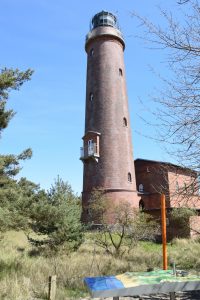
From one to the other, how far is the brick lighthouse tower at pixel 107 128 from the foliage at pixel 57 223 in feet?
32.6

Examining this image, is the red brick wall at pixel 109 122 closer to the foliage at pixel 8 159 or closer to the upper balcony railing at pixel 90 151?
the upper balcony railing at pixel 90 151

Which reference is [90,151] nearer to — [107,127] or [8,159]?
[107,127]

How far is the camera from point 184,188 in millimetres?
5875

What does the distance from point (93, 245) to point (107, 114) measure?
1230cm

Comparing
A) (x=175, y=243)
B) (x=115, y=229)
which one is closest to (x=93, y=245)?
(x=115, y=229)

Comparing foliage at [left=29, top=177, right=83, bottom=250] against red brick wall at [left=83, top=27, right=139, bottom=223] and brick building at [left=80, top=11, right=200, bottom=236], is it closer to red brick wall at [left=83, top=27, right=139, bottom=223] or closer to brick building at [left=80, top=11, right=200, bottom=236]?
brick building at [left=80, top=11, right=200, bottom=236]

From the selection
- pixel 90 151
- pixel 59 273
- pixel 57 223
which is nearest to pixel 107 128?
pixel 90 151

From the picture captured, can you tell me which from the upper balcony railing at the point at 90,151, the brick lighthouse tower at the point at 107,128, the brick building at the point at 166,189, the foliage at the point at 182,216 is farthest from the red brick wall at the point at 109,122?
the foliage at the point at 182,216

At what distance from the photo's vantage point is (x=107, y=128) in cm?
2755

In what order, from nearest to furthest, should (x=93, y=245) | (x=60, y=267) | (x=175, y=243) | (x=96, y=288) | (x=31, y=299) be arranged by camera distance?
(x=96, y=288) < (x=31, y=299) < (x=60, y=267) < (x=93, y=245) < (x=175, y=243)

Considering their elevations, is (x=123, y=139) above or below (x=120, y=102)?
below

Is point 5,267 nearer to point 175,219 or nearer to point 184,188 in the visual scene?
point 184,188

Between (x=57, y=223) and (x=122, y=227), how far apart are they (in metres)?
4.06

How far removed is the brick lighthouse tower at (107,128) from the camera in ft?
88.6
